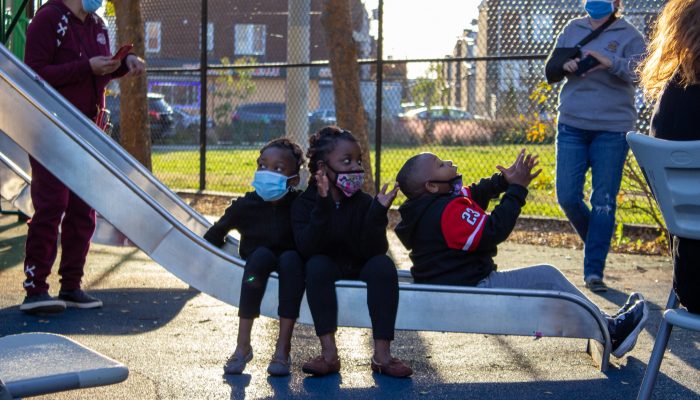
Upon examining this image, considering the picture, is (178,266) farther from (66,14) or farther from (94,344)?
(66,14)

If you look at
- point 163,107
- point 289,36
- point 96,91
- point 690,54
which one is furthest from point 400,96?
point 690,54

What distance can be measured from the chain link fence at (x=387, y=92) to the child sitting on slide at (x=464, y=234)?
3836mm

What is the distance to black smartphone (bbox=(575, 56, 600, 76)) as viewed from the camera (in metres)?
6.67

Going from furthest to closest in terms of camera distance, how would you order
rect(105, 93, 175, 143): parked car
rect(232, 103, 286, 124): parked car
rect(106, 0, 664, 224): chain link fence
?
rect(232, 103, 286, 124): parked car
rect(105, 93, 175, 143): parked car
rect(106, 0, 664, 224): chain link fence

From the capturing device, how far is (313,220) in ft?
15.0

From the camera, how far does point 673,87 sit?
134 inches

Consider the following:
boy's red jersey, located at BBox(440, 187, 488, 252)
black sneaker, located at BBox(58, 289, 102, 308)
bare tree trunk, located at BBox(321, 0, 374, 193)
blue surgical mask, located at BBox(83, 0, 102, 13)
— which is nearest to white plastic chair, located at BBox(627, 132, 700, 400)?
boy's red jersey, located at BBox(440, 187, 488, 252)

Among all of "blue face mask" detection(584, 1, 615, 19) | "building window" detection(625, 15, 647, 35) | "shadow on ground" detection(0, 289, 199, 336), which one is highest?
"building window" detection(625, 15, 647, 35)

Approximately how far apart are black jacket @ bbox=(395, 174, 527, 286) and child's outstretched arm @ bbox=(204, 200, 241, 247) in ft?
2.59

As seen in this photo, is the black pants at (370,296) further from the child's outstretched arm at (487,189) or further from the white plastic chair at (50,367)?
the white plastic chair at (50,367)

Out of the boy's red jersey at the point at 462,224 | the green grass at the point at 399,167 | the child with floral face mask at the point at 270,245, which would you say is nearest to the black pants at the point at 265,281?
the child with floral face mask at the point at 270,245

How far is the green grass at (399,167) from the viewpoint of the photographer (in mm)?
11316

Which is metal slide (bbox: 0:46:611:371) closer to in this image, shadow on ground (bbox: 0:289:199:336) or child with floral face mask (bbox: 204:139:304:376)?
child with floral face mask (bbox: 204:139:304:376)

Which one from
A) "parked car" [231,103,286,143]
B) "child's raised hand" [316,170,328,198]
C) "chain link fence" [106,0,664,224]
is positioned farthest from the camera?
"parked car" [231,103,286,143]
